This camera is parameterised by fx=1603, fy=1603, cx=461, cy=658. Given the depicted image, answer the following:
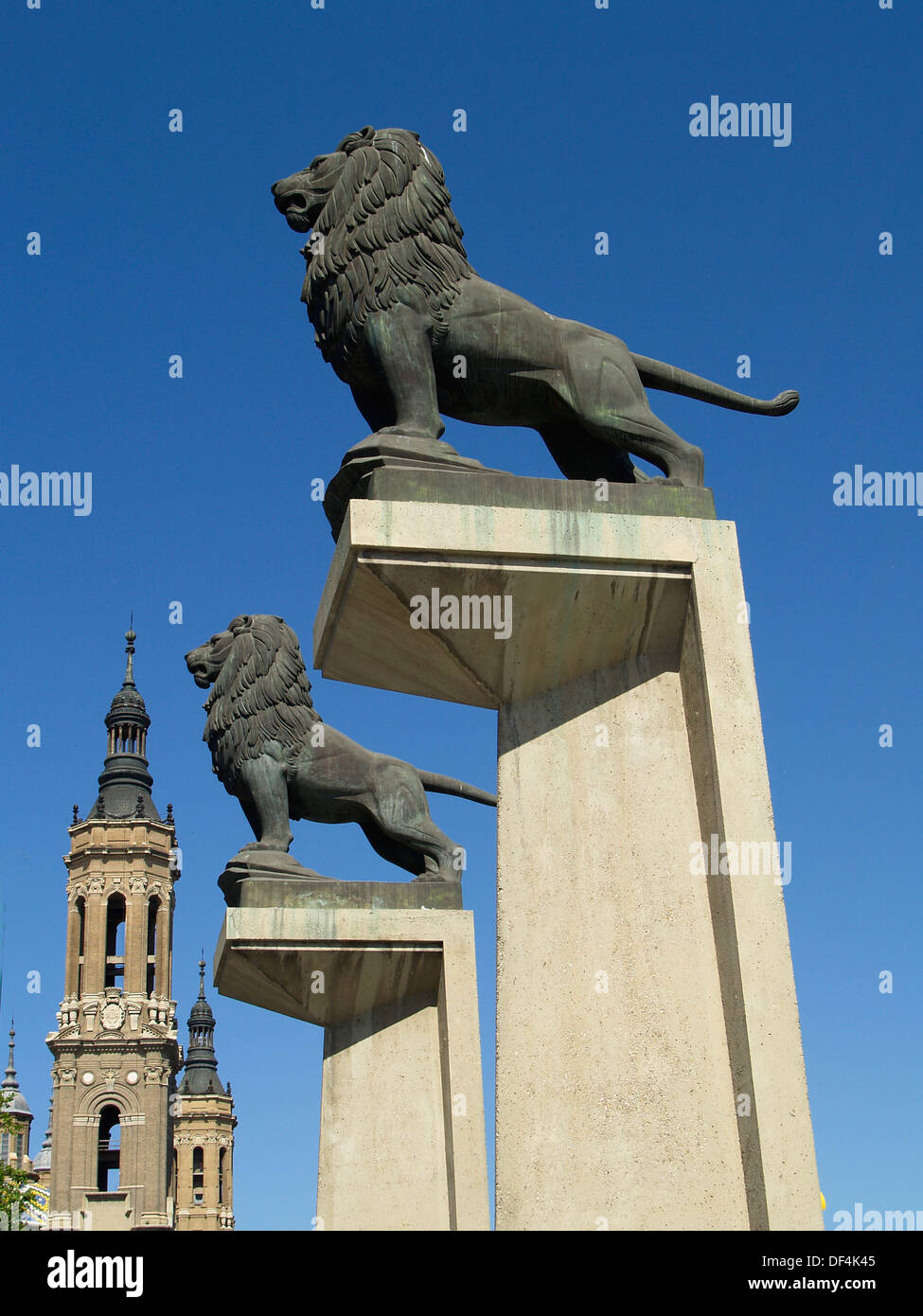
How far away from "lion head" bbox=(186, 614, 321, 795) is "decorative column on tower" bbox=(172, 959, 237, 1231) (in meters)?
141

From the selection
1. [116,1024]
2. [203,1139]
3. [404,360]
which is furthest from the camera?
[203,1139]

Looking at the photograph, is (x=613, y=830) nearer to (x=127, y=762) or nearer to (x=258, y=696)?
(x=258, y=696)

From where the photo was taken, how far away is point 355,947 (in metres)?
13.0

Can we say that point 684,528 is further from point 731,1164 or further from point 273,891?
point 273,891

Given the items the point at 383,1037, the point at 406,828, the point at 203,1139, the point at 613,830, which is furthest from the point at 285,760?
the point at 203,1139

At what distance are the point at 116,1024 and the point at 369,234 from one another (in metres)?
127

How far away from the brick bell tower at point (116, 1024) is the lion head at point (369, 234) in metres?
→ 123

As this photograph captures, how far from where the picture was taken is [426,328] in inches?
298

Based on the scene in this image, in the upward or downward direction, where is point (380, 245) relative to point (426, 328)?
upward

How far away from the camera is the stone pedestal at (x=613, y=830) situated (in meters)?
6.47

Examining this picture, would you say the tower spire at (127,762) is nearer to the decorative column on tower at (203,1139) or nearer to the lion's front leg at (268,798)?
the decorative column on tower at (203,1139)

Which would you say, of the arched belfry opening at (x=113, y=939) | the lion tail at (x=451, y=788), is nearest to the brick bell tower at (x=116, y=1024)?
the arched belfry opening at (x=113, y=939)

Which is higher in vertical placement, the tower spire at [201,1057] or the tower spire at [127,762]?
the tower spire at [127,762]

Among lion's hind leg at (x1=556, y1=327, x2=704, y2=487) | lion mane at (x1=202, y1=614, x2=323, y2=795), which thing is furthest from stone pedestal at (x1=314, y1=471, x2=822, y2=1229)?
lion mane at (x1=202, y1=614, x2=323, y2=795)
